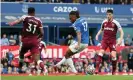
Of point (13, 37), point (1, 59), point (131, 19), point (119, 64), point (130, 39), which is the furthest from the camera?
point (131, 19)

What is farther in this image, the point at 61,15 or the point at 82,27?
the point at 61,15

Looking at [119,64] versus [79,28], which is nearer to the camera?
[79,28]

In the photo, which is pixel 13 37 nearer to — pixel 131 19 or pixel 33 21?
pixel 131 19

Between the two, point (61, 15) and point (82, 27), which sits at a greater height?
point (82, 27)

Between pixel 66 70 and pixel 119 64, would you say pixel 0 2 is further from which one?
pixel 66 70

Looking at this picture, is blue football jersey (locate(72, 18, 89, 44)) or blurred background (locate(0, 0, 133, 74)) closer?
blue football jersey (locate(72, 18, 89, 44))

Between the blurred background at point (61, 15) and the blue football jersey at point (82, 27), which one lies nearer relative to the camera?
the blue football jersey at point (82, 27)

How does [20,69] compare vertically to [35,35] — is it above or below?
below

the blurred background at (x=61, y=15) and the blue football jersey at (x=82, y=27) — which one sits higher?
the blue football jersey at (x=82, y=27)

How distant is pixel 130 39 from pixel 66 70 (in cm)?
1158

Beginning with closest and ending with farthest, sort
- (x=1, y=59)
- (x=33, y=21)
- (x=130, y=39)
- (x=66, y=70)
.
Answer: (x=33, y=21) → (x=66, y=70) → (x=1, y=59) → (x=130, y=39)

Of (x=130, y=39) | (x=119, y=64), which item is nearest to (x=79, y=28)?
(x=119, y=64)

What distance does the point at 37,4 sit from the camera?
110ft

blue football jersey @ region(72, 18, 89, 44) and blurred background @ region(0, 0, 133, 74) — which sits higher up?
blue football jersey @ region(72, 18, 89, 44)
